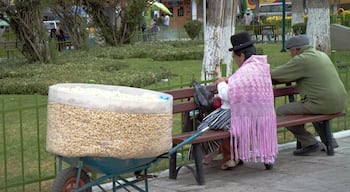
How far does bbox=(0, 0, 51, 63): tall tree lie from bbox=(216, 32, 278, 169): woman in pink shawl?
12.0 metres

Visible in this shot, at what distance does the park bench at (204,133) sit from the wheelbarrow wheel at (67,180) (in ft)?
3.48

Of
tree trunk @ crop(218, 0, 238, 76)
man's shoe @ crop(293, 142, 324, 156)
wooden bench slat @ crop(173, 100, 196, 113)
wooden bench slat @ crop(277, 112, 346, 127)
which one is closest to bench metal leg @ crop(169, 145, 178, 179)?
wooden bench slat @ crop(173, 100, 196, 113)

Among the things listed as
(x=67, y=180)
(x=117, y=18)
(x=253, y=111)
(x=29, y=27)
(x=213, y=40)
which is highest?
(x=117, y=18)

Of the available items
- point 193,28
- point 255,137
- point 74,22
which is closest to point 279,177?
point 255,137

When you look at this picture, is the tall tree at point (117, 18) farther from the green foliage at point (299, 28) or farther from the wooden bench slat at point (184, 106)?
the wooden bench slat at point (184, 106)

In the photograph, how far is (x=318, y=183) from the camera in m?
6.48

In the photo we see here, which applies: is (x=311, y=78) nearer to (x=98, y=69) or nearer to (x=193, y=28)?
(x=98, y=69)

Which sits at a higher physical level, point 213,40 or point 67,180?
point 213,40

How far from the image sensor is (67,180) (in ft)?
17.8

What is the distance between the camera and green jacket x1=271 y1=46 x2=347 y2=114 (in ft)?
24.0

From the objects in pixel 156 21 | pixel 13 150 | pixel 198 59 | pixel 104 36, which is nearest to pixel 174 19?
pixel 156 21

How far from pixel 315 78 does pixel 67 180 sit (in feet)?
10.2

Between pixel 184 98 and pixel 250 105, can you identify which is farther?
pixel 184 98

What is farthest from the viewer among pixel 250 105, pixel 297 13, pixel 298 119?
pixel 297 13
